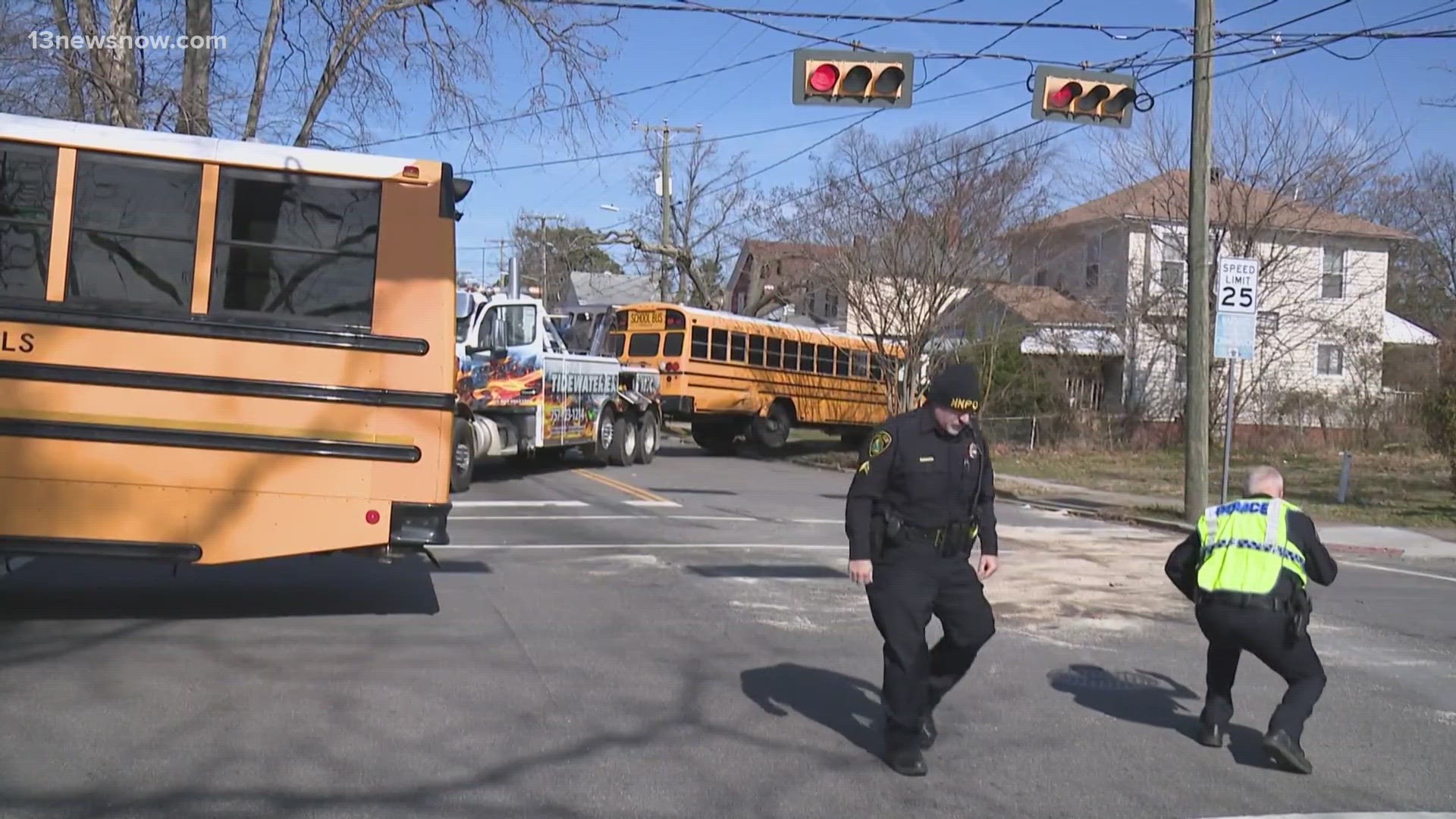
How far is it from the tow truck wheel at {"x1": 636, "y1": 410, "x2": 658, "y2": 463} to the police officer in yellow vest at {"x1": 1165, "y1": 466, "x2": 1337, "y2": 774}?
18979 millimetres

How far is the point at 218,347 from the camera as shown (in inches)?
328

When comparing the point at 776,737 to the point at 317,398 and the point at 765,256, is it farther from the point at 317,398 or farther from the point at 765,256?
the point at 765,256

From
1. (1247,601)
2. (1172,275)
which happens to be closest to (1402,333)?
(1172,275)

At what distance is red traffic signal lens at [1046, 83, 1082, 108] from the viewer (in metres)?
14.2

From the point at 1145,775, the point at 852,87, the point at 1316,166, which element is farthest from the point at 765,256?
the point at 1145,775

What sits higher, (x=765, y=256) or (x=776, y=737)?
(x=765, y=256)

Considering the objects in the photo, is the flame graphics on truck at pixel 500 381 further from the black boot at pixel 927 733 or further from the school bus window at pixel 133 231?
the black boot at pixel 927 733

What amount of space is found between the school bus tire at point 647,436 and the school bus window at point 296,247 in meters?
16.5

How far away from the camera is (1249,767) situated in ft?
21.2

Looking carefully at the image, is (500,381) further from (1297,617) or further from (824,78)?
(1297,617)

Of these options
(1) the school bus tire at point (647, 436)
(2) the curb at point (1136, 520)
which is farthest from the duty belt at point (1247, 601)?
(1) the school bus tire at point (647, 436)

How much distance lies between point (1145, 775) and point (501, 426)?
14788 millimetres

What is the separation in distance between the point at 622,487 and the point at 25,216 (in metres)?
12.8

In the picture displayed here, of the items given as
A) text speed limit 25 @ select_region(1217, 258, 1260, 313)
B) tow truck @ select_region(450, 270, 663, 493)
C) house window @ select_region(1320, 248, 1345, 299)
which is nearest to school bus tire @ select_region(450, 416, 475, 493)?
tow truck @ select_region(450, 270, 663, 493)
